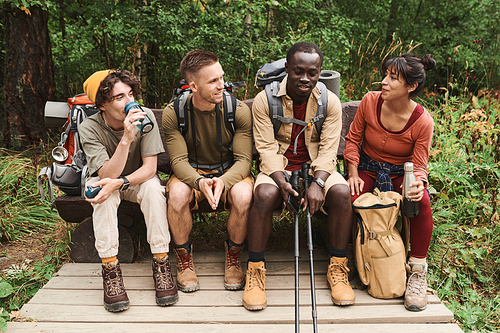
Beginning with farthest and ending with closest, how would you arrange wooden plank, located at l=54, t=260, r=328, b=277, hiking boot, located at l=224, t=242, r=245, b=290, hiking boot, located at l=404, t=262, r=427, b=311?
wooden plank, located at l=54, t=260, r=328, b=277 → hiking boot, located at l=224, t=242, r=245, b=290 → hiking boot, located at l=404, t=262, r=427, b=311

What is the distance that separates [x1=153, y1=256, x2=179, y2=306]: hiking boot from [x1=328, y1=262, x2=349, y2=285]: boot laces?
1.18 m

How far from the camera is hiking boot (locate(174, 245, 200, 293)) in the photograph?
2.93 m

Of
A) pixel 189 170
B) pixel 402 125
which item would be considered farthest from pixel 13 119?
pixel 402 125

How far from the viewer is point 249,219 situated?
2824 mm

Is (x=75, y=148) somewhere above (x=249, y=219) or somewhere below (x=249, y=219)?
above

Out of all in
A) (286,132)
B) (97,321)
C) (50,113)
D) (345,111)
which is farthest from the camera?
(345,111)

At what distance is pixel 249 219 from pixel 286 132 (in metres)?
0.78

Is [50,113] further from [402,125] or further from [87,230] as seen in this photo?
[402,125]

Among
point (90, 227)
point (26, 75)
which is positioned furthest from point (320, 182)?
point (26, 75)

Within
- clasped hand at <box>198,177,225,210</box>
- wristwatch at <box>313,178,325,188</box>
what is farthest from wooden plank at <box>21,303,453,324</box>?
wristwatch at <box>313,178,325,188</box>

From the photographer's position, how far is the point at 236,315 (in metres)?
2.64

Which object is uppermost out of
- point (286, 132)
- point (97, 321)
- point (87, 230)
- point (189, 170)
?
point (286, 132)

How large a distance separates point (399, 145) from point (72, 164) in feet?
8.81

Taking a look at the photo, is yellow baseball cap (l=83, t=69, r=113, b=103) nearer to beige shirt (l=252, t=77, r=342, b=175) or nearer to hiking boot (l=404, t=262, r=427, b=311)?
beige shirt (l=252, t=77, r=342, b=175)
